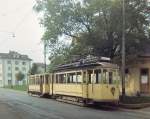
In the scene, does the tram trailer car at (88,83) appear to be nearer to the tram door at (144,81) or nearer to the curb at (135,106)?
the curb at (135,106)

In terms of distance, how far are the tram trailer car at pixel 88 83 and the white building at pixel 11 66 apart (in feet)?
373

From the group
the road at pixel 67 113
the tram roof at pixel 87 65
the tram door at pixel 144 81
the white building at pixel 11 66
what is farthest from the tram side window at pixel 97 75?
the white building at pixel 11 66

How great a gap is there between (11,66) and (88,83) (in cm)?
13264

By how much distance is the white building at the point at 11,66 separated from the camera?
157 metres

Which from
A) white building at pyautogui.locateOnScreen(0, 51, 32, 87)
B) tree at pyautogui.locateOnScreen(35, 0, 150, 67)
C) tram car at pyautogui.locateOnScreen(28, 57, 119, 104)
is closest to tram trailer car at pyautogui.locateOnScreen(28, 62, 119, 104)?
tram car at pyautogui.locateOnScreen(28, 57, 119, 104)

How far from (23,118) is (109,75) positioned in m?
10.5

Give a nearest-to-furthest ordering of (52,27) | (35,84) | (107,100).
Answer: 1. (107,100)
2. (52,27)
3. (35,84)

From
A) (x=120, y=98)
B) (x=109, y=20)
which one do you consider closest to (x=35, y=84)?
(x=109, y=20)

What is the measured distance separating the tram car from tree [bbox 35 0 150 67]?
3.14 meters

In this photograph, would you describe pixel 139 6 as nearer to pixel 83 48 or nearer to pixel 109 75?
pixel 83 48

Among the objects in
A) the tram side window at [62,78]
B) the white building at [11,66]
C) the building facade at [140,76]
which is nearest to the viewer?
the tram side window at [62,78]

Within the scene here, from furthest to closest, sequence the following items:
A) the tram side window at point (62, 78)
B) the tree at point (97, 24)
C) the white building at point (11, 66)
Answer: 1. the white building at point (11, 66)
2. the tram side window at point (62, 78)
3. the tree at point (97, 24)

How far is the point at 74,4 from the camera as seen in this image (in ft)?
134

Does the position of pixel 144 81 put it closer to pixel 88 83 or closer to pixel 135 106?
pixel 88 83
